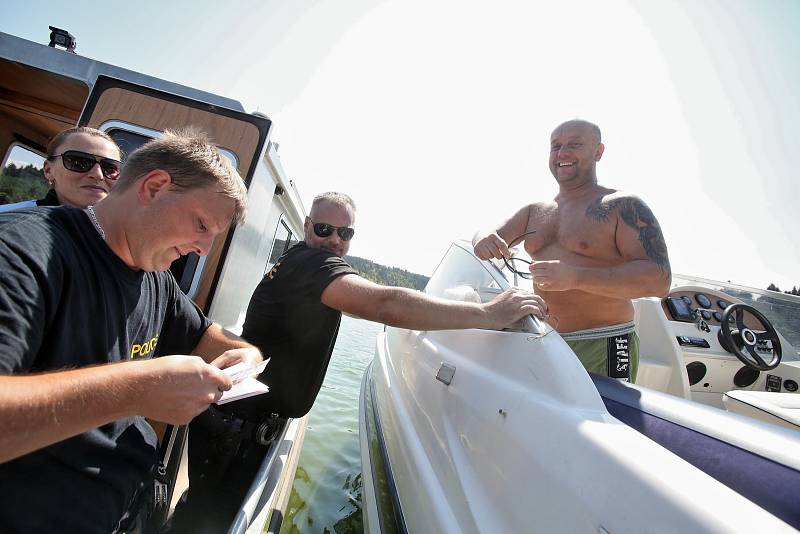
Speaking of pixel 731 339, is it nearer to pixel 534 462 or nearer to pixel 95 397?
pixel 534 462

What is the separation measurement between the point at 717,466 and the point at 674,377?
2716 mm

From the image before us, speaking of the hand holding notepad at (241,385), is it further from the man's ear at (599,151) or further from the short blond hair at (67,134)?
the man's ear at (599,151)

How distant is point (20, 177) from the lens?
188 inches

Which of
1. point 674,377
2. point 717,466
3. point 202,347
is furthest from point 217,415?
point 674,377

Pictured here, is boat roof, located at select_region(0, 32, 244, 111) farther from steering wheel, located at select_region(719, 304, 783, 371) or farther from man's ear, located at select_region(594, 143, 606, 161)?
steering wheel, located at select_region(719, 304, 783, 371)

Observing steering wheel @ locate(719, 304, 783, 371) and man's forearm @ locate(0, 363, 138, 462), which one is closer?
man's forearm @ locate(0, 363, 138, 462)

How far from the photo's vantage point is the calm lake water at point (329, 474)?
2661 mm

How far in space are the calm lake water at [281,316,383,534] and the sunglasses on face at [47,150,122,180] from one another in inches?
99.8

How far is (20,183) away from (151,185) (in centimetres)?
561

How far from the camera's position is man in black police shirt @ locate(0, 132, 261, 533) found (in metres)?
0.72

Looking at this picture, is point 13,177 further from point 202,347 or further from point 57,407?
point 57,407

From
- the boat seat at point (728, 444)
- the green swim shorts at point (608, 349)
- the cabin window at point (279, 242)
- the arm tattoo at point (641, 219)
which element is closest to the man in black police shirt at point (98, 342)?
the boat seat at point (728, 444)

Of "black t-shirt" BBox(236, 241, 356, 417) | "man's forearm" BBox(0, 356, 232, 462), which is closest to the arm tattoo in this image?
"black t-shirt" BBox(236, 241, 356, 417)

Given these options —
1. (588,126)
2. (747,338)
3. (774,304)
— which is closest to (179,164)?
(588,126)
